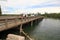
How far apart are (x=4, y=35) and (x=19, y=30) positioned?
4.33 m

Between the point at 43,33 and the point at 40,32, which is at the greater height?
the point at 43,33

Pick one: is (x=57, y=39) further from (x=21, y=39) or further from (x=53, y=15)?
(x=53, y=15)

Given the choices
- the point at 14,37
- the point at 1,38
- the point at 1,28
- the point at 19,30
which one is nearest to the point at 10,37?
the point at 14,37

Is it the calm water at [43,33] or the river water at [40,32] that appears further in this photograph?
the calm water at [43,33]

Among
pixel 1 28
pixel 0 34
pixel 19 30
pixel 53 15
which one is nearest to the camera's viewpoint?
pixel 1 28

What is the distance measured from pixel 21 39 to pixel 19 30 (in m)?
14.2

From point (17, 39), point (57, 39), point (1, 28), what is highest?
point (17, 39)

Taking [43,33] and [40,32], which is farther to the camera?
[40,32]

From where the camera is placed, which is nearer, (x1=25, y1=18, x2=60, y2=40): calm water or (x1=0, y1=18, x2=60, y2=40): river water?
(x1=0, y1=18, x2=60, y2=40): river water

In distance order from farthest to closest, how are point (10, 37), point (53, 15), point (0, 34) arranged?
point (53, 15)
point (0, 34)
point (10, 37)

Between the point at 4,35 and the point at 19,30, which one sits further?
the point at 19,30

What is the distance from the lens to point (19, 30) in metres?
20.2

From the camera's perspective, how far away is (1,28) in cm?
1278

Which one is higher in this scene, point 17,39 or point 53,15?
point 17,39
